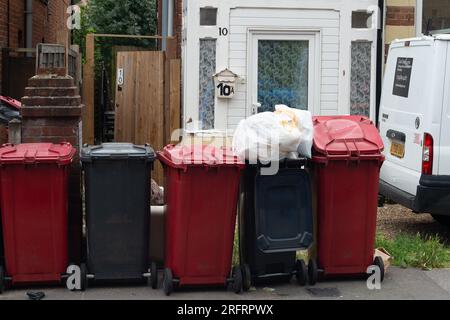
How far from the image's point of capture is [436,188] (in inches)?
323

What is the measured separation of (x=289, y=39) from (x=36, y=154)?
5.74m

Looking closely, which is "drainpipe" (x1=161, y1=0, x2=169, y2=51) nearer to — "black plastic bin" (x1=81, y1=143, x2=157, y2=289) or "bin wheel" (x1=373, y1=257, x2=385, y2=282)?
"black plastic bin" (x1=81, y1=143, x2=157, y2=289)

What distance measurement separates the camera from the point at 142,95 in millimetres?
12000

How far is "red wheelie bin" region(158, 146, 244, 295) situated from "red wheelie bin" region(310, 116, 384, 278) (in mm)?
775

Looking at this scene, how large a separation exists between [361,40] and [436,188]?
3887 millimetres

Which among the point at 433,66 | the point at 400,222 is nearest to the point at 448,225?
the point at 400,222

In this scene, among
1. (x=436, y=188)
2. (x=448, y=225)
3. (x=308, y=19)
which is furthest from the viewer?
(x=308, y=19)

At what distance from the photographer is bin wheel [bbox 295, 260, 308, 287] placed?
6.96 meters

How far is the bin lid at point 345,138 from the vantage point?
6.84m

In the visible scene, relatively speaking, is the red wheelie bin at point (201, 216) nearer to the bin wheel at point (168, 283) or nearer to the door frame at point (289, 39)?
the bin wheel at point (168, 283)

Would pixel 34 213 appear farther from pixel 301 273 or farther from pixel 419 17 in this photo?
pixel 419 17

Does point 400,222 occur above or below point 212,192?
below

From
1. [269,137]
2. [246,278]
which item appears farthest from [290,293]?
[269,137]
